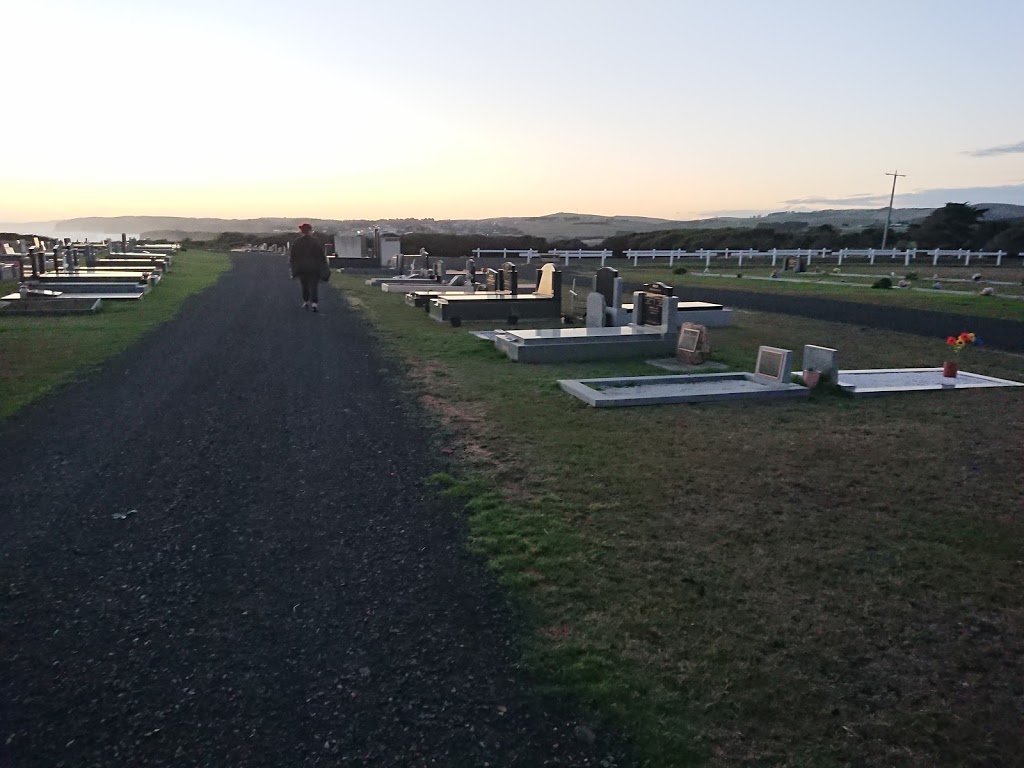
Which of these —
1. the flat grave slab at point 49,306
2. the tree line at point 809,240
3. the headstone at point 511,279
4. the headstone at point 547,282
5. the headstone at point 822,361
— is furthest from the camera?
the tree line at point 809,240

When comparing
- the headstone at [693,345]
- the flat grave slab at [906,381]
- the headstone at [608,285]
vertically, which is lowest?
the flat grave slab at [906,381]

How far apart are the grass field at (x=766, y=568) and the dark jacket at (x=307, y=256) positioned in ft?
29.0

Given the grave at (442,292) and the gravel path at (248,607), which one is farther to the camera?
the grave at (442,292)

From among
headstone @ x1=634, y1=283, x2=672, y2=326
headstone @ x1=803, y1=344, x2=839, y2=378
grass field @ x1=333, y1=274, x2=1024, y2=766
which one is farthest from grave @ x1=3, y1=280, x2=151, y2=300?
headstone @ x1=803, y1=344, x2=839, y2=378

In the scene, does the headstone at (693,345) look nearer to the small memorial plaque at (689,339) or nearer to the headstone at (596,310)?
the small memorial plaque at (689,339)

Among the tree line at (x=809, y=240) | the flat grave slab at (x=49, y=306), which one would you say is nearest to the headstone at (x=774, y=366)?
the flat grave slab at (x=49, y=306)

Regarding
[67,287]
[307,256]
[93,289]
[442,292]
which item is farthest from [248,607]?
[67,287]

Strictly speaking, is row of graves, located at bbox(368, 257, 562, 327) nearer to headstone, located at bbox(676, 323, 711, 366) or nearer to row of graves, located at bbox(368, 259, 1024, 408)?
row of graves, located at bbox(368, 259, 1024, 408)

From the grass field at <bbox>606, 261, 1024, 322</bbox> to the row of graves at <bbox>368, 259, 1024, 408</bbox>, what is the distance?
6.83 meters

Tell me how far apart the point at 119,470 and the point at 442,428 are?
2.54m

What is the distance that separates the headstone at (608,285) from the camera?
1226cm

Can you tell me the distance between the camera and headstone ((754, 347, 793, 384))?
8211 millimetres

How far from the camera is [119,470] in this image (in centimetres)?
536

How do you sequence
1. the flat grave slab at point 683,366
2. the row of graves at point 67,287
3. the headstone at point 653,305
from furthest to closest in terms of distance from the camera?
the row of graves at point 67,287 < the headstone at point 653,305 < the flat grave slab at point 683,366
